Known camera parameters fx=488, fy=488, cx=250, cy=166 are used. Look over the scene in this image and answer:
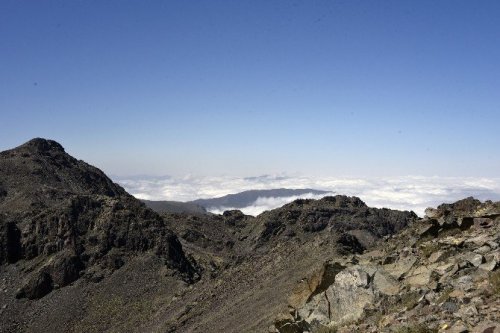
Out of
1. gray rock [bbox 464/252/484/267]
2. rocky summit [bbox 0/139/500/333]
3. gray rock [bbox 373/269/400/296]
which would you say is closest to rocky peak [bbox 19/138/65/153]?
rocky summit [bbox 0/139/500/333]

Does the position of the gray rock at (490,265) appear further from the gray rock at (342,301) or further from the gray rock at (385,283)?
the gray rock at (342,301)

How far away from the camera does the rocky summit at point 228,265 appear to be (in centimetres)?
1769

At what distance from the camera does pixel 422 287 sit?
57.6 feet

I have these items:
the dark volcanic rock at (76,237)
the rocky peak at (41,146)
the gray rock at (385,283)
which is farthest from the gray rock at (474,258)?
the rocky peak at (41,146)

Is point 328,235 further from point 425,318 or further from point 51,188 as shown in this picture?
point 51,188

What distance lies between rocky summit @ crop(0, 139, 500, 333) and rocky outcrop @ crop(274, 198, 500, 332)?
0.21 feet

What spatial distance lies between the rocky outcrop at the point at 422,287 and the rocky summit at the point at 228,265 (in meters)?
0.06

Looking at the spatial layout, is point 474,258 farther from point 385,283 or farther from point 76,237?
point 76,237

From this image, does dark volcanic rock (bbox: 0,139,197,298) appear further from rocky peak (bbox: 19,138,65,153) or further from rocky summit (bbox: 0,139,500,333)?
rocky peak (bbox: 19,138,65,153)

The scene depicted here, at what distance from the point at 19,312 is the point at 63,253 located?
38.0ft

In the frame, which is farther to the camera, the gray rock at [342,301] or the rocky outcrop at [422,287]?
the gray rock at [342,301]

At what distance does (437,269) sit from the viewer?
18.5m

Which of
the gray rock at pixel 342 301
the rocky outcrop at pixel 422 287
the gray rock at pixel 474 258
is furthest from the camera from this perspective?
the gray rock at pixel 342 301

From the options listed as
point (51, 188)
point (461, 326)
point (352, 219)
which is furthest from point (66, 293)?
point (352, 219)
